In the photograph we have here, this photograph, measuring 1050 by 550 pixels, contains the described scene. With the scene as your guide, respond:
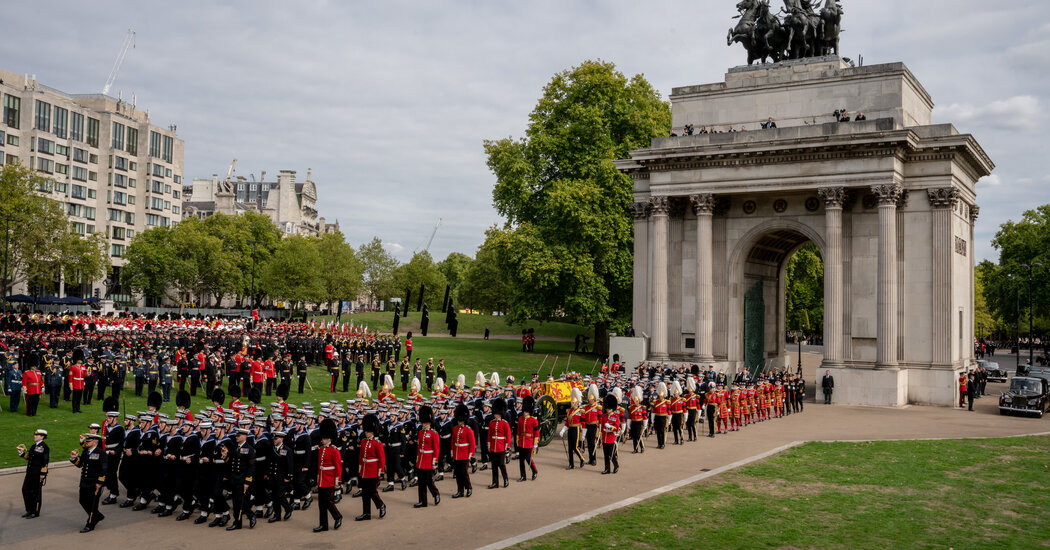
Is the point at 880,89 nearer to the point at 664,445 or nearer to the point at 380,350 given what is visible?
the point at 664,445

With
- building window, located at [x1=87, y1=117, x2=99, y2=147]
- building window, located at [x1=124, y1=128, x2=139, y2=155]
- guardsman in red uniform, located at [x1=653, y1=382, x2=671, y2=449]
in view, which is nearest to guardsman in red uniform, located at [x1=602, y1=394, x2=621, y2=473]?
guardsman in red uniform, located at [x1=653, y1=382, x2=671, y2=449]

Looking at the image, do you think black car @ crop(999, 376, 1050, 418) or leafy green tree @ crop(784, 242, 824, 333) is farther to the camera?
leafy green tree @ crop(784, 242, 824, 333)

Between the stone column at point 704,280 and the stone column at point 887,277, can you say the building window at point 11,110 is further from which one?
the stone column at point 887,277

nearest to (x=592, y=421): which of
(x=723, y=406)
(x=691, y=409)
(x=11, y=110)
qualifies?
(x=691, y=409)

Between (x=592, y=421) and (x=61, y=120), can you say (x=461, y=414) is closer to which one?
(x=592, y=421)

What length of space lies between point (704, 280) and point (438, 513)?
25.5 m

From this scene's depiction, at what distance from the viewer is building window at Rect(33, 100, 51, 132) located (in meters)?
79.3

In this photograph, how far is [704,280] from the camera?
38031 mm

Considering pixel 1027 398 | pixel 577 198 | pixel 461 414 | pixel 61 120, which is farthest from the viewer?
pixel 61 120

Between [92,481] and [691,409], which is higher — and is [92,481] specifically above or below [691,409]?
below

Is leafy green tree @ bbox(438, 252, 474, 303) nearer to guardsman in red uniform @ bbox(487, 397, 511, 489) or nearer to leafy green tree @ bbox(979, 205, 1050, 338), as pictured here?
leafy green tree @ bbox(979, 205, 1050, 338)

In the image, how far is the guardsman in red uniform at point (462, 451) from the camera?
16.2 meters

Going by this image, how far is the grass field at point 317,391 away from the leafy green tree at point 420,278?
120ft

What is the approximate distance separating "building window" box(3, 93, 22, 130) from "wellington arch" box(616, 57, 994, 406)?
6489cm
